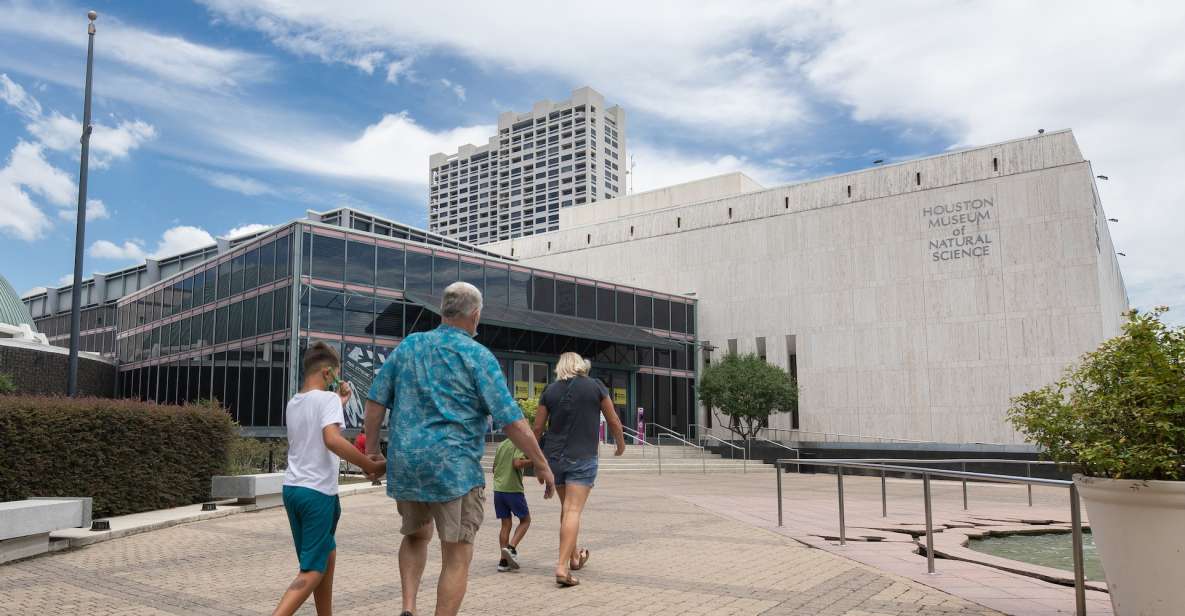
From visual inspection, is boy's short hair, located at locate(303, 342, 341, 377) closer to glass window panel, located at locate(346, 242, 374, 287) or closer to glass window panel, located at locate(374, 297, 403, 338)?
glass window panel, located at locate(346, 242, 374, 287)

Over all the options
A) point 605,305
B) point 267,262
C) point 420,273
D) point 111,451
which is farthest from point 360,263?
point 111,451

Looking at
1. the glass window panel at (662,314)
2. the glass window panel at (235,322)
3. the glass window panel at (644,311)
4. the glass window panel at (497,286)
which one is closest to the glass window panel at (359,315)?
the glass window panel at (235,322)

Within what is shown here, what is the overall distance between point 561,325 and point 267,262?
38.0 ft

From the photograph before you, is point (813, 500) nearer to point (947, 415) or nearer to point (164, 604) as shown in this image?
point (164, 604)

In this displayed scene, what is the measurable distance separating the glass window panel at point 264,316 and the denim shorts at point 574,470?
2409 centimetres

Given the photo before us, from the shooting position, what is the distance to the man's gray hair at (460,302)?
14.2 ft

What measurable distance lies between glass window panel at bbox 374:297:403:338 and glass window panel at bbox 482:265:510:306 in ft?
15.0

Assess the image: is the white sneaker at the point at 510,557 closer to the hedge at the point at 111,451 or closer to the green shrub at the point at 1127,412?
the green shrub at the point at 1127,412

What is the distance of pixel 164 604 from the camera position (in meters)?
5.78

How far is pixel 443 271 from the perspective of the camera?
32250 mm

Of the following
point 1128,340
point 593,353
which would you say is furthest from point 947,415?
point 1128,340

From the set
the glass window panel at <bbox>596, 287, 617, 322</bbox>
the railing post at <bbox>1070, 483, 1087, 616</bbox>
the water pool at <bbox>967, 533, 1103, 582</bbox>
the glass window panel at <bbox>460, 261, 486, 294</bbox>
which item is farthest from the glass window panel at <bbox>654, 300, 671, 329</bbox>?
the railing post at <bbox>1070, 483, 1087, 616</bbox>

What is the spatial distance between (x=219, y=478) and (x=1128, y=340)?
1125cm

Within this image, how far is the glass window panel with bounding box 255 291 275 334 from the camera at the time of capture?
28.9 m
